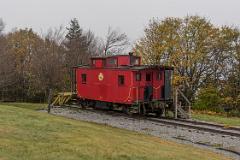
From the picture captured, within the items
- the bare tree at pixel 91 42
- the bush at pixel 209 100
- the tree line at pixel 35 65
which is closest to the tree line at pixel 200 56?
the bush at pixel 209 100

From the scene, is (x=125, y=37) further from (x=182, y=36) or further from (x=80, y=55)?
(x=182, y=36)

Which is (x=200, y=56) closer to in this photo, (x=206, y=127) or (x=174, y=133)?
(x=206, y=127)

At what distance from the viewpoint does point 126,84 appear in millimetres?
25938

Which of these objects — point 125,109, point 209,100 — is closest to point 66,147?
point 125,109

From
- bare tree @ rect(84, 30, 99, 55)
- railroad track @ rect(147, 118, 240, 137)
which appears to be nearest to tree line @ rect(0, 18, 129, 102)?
bare tree @ rect(84, 30, 99, 55)

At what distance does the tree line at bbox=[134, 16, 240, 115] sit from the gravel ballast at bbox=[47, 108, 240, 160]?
623 inches

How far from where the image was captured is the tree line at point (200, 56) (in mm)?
38812

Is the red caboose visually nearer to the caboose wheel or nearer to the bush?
the caboose wheel

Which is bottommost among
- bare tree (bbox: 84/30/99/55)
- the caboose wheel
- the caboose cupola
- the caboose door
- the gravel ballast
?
the gravel ballast

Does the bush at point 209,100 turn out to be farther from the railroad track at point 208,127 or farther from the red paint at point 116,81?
the railroad track at point 208,127

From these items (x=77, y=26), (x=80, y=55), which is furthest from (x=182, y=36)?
(x=77, y=26)

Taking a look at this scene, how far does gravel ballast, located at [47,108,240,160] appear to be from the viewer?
1595 centimetres

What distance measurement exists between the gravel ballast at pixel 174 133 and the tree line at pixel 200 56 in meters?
15.8

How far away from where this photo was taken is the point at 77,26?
74688 mm
